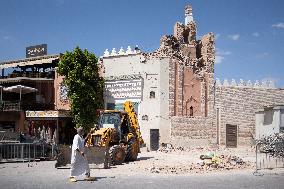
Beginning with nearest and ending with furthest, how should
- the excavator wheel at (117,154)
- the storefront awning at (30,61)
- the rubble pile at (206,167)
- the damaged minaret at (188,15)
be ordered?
the rubble pile at (206,167) → the excavator wheel at (117,154) → the damaged minaret at (188,15) → the storefront awning at (30,61)

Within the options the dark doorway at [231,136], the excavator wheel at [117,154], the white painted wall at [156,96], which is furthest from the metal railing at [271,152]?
the white painted wall at [156,96]

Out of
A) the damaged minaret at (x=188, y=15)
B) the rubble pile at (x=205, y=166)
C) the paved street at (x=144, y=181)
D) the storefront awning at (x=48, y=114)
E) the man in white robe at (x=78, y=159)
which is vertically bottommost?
the rubble pile at (x=205, y=166)

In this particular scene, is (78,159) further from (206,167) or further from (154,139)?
(154,139)

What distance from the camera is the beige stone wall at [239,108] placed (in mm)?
30125

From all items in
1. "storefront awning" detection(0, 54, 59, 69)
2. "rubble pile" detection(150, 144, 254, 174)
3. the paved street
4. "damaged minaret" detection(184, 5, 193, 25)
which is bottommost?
"rubble pile" detection(150, 144, 254, 174)

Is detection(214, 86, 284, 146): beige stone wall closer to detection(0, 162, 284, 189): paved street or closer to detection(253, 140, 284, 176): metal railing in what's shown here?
detection(253, 140, 284, 176): metal railing

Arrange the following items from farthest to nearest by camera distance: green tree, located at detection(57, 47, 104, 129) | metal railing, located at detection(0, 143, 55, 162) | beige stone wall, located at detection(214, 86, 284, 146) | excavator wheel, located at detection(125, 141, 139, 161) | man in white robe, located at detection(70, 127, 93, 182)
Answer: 1. beige stone wall, located at detection(214, 86, 284, 146)
2. green tree, located at detection(57, 47, 104, 129)
3. excavator wheel, located at detection(125, 141, 139, 161)
4. metal railing, located at detection(0, 143, 55, 162)
5. man in white robe, located at detection(70, 127, 93, 182)

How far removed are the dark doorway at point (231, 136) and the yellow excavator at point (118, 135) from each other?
12224mm

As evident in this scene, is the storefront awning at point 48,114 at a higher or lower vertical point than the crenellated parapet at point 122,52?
lower

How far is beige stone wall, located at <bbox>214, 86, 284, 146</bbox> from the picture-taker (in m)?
30.1

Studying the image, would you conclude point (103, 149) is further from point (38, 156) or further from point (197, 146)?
point (197, 146)

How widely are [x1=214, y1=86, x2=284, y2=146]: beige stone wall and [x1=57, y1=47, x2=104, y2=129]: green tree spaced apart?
34.0ft

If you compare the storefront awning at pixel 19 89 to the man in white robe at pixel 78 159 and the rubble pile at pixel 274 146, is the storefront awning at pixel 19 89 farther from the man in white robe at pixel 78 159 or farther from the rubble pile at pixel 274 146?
the man in white robe at pixel 78 159

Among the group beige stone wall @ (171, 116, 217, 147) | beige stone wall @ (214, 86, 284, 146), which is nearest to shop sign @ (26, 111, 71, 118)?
beige stone wall @ (171, 116, 217, 147)
